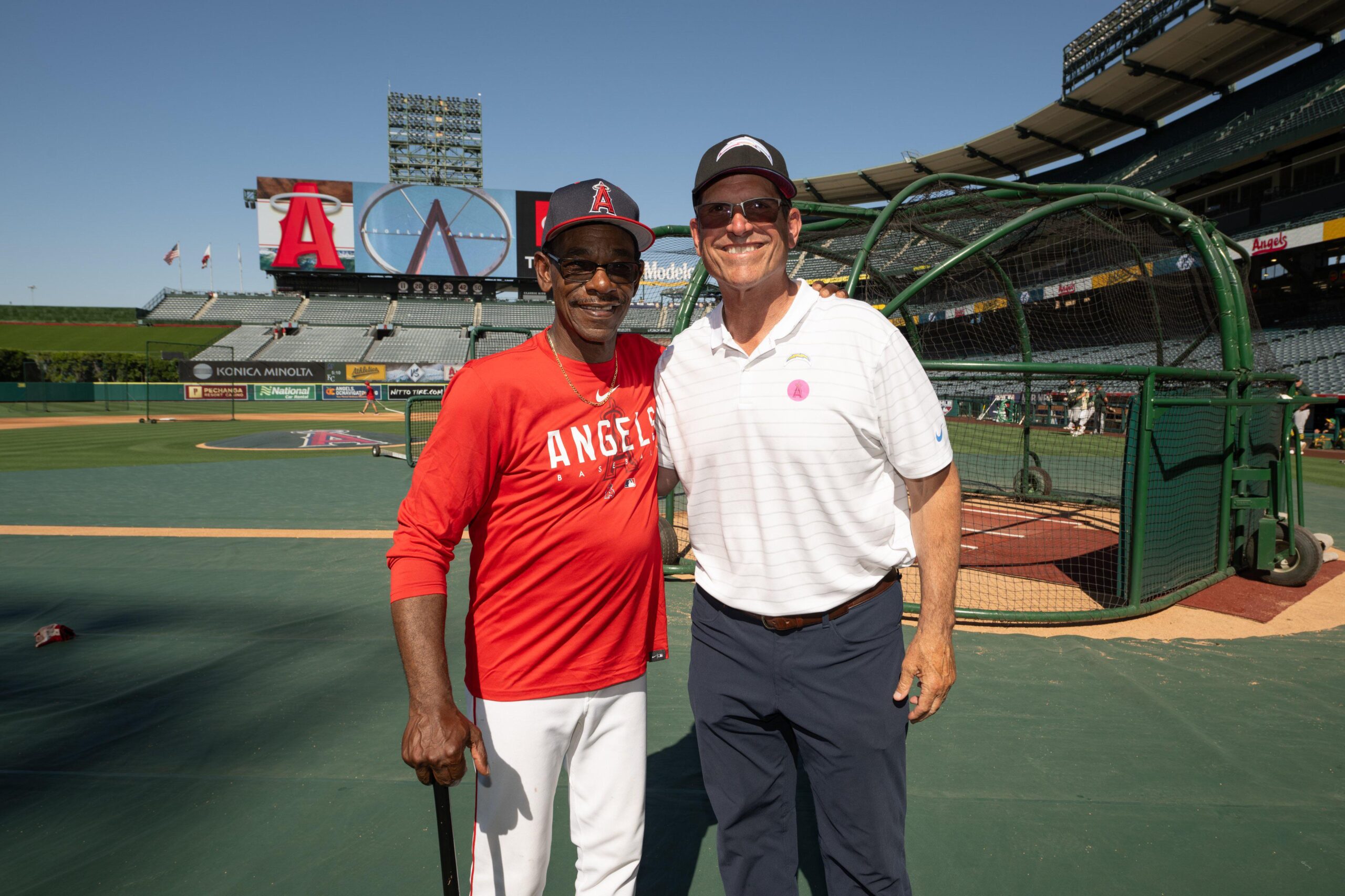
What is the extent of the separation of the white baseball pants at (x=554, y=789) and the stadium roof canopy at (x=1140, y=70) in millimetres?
35338

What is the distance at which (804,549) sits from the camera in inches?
75.5

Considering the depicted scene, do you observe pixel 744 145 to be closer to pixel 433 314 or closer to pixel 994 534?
pixel 994 534

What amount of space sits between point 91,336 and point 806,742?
8556 cm

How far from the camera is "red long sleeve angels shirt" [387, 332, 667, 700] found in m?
1.80

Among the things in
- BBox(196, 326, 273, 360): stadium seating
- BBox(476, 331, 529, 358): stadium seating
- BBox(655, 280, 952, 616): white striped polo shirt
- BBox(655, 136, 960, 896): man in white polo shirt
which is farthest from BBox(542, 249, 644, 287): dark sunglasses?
BBox(196, 326, 273, 360): stadium seating

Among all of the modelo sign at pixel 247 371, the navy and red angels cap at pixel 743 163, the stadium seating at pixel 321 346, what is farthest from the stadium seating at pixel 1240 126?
the stadium seating at pixel 321 346

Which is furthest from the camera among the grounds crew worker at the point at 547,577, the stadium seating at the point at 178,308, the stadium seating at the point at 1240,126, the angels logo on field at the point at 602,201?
the stadium seating at the point at 178,308

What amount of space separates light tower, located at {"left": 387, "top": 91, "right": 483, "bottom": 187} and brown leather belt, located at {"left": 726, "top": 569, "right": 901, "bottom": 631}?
2840 inches

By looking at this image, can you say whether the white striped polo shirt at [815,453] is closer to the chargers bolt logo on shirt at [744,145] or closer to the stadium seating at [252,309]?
the chargers bolt logo on shirt at [744,145]

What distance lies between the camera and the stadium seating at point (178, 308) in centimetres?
6166

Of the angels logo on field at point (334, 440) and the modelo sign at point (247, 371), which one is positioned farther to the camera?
the modelo sign at point (247, 371)

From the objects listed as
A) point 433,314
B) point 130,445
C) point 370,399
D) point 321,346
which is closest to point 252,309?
point 321,346

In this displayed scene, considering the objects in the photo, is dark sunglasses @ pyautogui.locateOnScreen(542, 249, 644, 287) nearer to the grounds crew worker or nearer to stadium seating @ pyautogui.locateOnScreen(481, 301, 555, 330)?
the grounds crew worker

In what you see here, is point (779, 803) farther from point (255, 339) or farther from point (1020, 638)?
point (255, 339)
